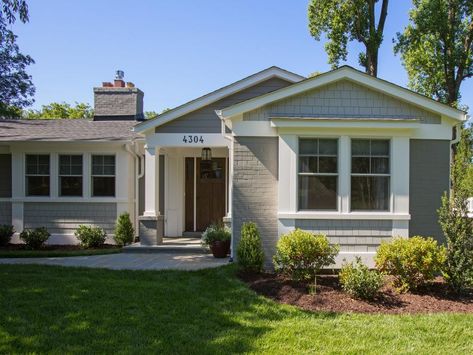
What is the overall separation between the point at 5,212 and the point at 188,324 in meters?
9.79

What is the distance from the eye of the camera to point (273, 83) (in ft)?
40.1

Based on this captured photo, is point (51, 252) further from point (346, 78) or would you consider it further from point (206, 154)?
point (346, 78)

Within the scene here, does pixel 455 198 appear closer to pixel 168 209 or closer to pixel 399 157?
pixel 399 157

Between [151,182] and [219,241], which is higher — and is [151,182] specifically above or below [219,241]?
above

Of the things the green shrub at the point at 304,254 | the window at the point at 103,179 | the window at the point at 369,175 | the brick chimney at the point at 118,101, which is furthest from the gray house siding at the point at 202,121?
the green shrub at the point at 304,254

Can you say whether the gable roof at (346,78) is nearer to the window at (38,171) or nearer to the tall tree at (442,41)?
the window at (38,171)

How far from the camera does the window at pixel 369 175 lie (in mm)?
8672

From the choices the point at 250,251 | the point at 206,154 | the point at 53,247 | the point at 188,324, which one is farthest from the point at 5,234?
the point at 188,324

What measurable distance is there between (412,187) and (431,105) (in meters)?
1.72

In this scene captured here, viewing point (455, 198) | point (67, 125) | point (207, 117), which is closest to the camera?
point (455, 198)

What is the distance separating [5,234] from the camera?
11.9 metres

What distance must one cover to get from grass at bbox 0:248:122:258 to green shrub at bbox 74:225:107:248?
1.71 ft

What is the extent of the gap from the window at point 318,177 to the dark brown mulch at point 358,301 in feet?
5.61

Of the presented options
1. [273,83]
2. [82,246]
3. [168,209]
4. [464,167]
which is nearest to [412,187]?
[464,167]
